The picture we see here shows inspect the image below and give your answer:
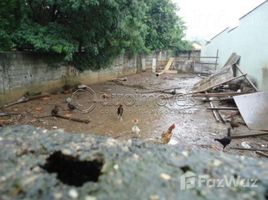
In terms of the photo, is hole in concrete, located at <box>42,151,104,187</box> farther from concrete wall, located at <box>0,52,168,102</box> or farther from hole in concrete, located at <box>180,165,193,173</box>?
concrete wall, located at <box>0,52,168,102</box>

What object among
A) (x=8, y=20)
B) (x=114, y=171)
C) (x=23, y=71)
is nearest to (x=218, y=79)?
(x=23, y=71)

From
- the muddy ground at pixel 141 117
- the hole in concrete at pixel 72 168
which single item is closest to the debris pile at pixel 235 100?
the muddy ground at pixel 141 117

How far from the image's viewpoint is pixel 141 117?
268 inches

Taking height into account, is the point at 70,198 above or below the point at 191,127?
above

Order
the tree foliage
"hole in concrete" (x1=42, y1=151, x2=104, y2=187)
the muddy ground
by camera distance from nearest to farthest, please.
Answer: "hole in concrete" (x1=42, y1=151, x2=104, y2=187) < the muddy ground < the tree foliage

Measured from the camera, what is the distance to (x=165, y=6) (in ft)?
57.8

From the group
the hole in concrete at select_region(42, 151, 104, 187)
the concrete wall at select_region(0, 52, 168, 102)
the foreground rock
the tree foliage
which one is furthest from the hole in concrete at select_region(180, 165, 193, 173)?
the concrete wall at select_region(0, 52, 168, 102)

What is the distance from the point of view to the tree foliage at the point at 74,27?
7547mm

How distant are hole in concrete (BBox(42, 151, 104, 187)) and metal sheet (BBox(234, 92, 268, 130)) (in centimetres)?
586

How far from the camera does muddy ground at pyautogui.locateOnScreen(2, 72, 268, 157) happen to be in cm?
536

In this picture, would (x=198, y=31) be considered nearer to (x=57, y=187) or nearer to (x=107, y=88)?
(x=107, y=88)

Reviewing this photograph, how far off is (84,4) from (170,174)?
7363mm

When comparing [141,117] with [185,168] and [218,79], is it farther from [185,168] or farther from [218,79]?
[185,168]

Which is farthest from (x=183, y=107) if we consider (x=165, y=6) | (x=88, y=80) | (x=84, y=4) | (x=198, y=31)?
(x=198, y=31)
